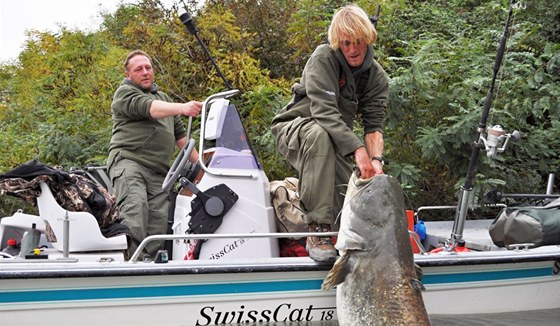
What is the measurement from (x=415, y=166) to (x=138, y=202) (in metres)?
3.88

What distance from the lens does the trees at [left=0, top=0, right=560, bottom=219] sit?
7.93m

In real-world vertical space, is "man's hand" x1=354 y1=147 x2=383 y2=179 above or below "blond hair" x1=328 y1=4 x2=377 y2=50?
below

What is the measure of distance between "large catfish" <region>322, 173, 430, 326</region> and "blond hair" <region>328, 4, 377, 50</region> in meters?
0.95

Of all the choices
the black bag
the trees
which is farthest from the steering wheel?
the trees

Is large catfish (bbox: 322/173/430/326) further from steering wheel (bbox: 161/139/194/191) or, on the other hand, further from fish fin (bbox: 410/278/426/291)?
steering wheel (bbox: 161/139/194/191)

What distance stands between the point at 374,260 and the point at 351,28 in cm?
145

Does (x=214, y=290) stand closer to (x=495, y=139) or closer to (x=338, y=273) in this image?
(x=338, y=273)

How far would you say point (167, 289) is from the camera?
4.45 metres

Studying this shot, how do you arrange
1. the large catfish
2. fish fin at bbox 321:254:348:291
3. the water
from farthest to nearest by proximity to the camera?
the water
fish fin at bbox 321:254:348:291
the large catfish

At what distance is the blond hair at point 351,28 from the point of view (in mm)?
4594

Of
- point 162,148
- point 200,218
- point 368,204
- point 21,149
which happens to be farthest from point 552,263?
point 21,149

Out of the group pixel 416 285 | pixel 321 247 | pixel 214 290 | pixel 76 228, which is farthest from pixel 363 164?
pixel 76 228

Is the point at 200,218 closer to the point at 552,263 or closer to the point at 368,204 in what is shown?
the point at 368,204

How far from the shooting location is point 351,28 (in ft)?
15.1
